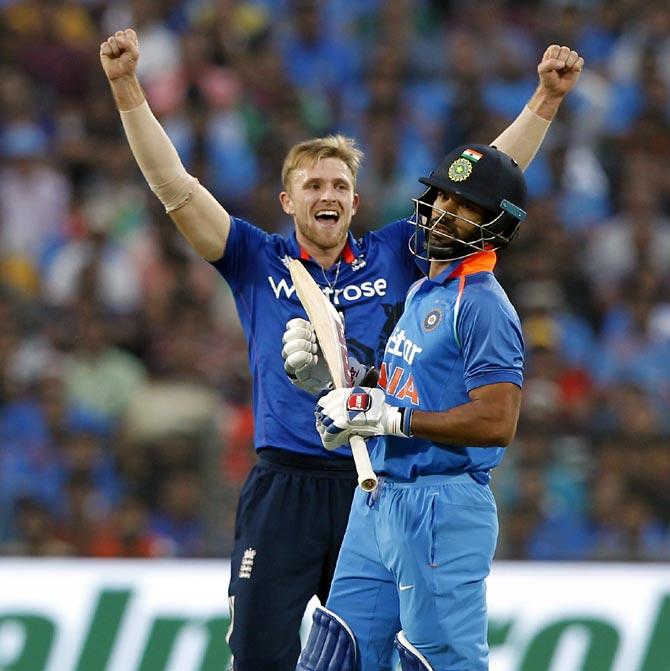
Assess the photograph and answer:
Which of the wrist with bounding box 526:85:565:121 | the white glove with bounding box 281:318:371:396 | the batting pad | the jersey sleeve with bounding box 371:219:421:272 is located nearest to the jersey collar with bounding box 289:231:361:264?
the jersey sleeve with bounding box 371:219:421:272

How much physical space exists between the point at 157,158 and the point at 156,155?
1 cm

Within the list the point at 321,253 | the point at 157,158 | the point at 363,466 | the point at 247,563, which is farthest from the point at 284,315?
the point at 363,466

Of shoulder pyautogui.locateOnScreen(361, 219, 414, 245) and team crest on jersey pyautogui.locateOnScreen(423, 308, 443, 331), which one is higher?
shoulder pyautogui.locateOnScreen(361, 219, 414, 245)

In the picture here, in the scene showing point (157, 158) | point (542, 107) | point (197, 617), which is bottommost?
point (197, 617)

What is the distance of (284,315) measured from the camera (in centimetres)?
516

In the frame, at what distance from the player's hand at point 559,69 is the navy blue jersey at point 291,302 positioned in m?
0.76

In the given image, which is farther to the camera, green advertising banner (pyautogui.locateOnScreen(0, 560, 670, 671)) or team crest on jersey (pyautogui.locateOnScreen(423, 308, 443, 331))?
green advertising banner (pyautogui.locateOnScreen(0, 560, 670, 671))

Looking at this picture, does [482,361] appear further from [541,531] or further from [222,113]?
[222,113]

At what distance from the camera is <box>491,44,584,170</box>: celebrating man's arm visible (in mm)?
5312

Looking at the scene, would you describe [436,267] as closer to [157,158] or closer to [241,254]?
[241,254]

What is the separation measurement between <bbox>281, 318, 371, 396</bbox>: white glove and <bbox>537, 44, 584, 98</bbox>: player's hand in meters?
1.32

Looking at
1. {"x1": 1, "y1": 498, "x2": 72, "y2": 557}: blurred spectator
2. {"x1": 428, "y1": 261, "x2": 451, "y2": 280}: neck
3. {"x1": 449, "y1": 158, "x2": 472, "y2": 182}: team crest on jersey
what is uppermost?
{"x1": 449, "y1": 158, "x2": 472, "y2": 182}: team crest on jersey

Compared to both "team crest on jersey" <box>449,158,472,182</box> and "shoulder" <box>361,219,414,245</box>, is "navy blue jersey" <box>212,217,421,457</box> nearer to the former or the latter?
"shoulder" <box>361,219,414,245</box>

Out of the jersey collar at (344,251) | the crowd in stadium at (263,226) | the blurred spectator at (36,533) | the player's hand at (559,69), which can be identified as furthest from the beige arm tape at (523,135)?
the blurred spectator at (36,533)
